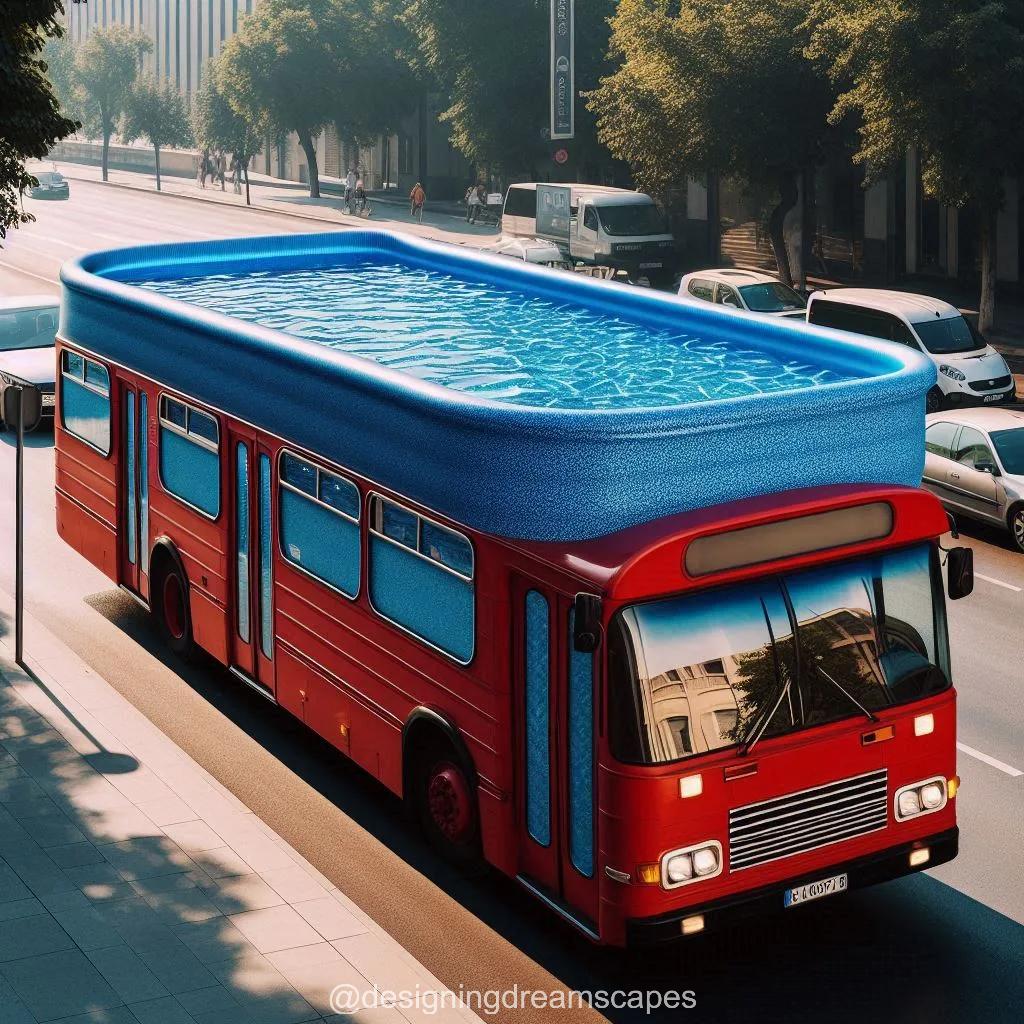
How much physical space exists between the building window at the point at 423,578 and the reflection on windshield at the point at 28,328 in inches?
644

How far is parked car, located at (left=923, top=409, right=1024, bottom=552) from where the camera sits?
17609 mm

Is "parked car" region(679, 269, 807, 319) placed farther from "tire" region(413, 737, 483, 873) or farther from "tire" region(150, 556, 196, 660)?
A: "tire" region(413, 737, 483, 873)

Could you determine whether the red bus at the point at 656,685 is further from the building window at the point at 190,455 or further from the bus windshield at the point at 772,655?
the building window at the point at 190,455

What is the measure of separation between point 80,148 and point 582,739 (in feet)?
385

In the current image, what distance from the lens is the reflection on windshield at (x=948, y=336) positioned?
2511 centimetres

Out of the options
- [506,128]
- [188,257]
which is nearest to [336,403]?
[188,257]

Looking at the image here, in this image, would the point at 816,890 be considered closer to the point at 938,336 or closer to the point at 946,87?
the point at 938,336

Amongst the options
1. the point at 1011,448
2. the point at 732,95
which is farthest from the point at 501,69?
the point at 1011,448

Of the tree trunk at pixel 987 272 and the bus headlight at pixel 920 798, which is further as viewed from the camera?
the tree trunk at pixel 987 272

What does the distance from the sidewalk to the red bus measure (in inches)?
35.0

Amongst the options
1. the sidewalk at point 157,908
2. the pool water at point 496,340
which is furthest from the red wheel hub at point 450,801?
the pool water at point 496,340

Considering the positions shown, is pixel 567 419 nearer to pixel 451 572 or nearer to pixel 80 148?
pixel 451 572

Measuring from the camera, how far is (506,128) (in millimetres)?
54656

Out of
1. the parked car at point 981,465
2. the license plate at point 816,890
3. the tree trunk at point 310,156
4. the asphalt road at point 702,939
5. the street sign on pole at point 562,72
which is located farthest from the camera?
the tree trunk at point 310,156
